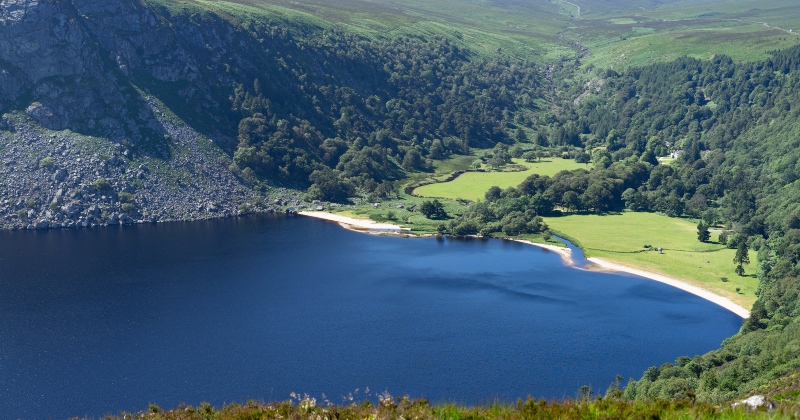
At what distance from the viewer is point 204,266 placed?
12606 cm

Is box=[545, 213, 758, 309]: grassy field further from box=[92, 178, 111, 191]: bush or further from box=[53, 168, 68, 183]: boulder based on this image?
box=[53, 168, 68, 183]: boulder

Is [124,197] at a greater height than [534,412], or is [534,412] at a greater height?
[534,412]

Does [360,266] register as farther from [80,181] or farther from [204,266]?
[80,181]

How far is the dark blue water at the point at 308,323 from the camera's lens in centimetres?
7394

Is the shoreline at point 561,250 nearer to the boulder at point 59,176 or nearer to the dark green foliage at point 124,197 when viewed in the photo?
the dark green foliage at point 124,197

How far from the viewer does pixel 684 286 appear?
116m

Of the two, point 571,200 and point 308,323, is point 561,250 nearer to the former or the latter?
point 571,200

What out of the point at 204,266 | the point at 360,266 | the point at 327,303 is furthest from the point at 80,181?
the point at 327,303

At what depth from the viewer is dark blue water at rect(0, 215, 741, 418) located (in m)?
73.9

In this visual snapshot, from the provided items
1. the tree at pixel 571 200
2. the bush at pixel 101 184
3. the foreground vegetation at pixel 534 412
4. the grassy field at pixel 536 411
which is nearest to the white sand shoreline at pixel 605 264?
the tree at pixel 571 200

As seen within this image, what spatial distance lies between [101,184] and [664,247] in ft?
501

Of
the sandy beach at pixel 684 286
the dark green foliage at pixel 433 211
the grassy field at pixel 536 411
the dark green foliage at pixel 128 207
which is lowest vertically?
the dark green foliage at pixel 128 207

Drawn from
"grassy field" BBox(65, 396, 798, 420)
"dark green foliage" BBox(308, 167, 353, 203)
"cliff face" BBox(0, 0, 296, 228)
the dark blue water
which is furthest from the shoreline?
"grassy field" BBox(65, 396, 798, 420)

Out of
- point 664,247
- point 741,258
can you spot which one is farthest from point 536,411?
point 664,247
